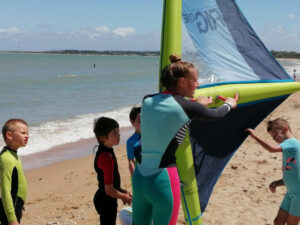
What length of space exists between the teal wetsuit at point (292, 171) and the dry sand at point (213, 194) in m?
1.14

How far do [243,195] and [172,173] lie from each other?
3.53 meters

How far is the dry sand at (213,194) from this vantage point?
4898 millimetres

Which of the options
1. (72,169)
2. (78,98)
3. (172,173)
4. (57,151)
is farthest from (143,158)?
(78,98)

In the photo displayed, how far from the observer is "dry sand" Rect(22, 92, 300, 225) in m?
4.90

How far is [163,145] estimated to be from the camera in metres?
2.20

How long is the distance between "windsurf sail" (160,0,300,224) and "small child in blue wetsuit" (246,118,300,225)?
0.20 meters

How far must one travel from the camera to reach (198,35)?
345 centimetres

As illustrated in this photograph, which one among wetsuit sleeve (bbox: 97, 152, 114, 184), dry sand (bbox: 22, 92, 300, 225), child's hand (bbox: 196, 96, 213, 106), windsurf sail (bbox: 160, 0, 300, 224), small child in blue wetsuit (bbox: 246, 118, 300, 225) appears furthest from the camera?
dry sand (bbox: 22, 92, 300, 225)

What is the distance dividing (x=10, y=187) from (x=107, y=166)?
2.39ft

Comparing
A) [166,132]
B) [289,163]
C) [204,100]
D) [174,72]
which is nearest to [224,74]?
[204,100]

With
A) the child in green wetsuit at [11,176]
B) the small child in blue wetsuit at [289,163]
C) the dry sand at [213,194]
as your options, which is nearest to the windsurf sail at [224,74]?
the small child in blue wetsuit at [289,163]

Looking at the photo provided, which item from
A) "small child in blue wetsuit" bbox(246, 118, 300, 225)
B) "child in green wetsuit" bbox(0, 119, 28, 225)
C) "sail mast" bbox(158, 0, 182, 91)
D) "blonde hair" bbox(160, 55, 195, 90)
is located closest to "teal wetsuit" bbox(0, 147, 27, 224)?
"child in green wetsuit" bbox(0, 119, 28, 225)

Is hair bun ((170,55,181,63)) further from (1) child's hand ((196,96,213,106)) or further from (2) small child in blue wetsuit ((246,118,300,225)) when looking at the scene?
(2) small child in blue wetsuit ((246,118,300,225))

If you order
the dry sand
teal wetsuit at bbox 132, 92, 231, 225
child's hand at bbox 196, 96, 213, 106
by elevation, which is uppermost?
child's hand at bbox 196, 96, 213, 106
